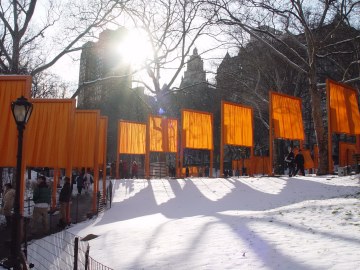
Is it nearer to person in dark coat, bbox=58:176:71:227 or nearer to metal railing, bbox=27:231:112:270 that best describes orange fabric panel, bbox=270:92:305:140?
person in dark coat, bbox=58:176:71:227

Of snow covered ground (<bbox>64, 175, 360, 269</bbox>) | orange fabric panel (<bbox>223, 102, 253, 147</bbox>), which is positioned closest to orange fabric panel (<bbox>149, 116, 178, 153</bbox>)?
orange fabric panel (<bbox>223, 102, 253, 147</bbox>)

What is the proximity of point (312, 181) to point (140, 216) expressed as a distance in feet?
25.7

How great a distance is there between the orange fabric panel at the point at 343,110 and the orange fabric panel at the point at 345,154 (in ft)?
4.04

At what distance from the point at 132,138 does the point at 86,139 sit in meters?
10.1

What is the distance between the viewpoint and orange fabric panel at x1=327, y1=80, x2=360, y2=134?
20344mm

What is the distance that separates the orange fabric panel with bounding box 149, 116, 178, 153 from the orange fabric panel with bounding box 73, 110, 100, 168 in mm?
8364

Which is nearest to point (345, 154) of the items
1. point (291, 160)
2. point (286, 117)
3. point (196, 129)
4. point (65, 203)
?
point (291, 160)

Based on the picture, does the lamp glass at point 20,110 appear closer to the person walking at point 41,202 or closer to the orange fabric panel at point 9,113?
the orange fabric panel at point 9,113

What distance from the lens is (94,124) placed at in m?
16.5

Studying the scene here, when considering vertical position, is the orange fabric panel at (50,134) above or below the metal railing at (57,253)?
above

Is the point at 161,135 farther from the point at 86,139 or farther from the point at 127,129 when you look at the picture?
the point at 86,139

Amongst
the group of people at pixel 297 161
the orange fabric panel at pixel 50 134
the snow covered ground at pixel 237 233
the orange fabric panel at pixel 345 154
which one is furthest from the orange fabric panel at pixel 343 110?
the orange fabric panel at pixel 50 134

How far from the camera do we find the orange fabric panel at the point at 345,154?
22519 mm

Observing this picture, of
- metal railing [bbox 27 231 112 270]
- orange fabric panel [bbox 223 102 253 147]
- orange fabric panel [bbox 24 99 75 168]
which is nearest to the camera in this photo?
metal railing [bbox 27 231 112 270]
